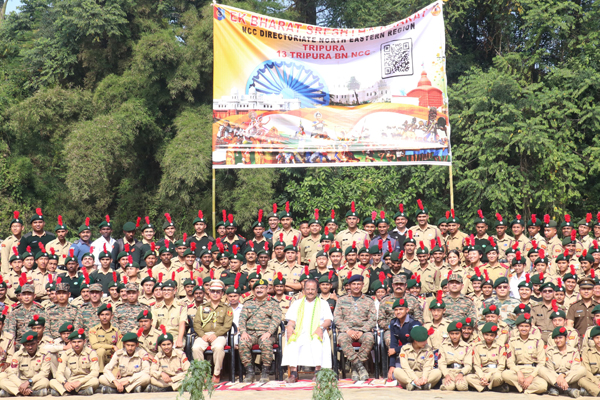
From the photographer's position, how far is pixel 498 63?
1552cm

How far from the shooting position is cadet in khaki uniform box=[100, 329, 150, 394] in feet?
26.9

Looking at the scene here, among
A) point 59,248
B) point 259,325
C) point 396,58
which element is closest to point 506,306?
point 259,325

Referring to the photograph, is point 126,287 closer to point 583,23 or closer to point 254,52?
point 254,52

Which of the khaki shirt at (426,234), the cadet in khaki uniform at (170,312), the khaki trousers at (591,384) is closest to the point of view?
the khaki trousers at (591,384)

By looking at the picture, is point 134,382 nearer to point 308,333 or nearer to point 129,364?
point 129,364

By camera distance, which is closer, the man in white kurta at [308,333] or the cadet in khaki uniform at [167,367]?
the cadet in khaki uniform at [167,367]

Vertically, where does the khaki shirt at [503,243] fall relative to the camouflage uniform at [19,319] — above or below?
above

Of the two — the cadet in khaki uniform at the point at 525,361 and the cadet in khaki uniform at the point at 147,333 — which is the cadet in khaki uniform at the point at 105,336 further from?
the cadet in khaki uniform at the point at 525,361

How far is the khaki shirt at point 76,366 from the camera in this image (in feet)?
27.1

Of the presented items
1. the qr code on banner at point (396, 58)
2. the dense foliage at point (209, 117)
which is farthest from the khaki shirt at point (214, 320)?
the dense foliage at point (209, 117)

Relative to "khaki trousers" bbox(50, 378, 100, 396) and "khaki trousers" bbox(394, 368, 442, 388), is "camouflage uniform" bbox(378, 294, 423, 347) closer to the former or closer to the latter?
"khaki trousers" bbox(394, 368, 442, 388)

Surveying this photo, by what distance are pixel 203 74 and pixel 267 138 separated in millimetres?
5916

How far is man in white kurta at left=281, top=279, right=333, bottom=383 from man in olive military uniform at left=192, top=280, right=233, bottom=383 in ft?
→ 2.54

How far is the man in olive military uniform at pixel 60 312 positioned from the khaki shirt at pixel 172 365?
1393 millimetres
